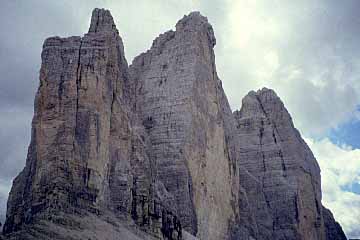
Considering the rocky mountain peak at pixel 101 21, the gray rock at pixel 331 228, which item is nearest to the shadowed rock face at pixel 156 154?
the rocky mountain peak at pixel 101 21

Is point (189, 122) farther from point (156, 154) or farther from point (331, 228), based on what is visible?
point (331, 228)

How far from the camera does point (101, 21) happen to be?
7231 centimetres

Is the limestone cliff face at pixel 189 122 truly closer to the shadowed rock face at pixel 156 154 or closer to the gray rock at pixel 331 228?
the shadowed rock face at pixel 156 154

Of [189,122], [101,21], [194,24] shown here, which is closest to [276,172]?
[194,24]

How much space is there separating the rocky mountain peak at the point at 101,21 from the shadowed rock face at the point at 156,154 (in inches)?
5.1

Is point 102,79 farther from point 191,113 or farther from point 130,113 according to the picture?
point 191,113

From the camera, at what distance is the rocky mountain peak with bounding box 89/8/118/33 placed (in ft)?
235

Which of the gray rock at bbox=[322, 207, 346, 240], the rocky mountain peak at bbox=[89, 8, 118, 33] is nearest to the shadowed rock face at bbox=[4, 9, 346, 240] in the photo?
the rocky mountain peak at bbox=[89, 8, 118, 33]

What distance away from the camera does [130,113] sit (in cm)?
7081

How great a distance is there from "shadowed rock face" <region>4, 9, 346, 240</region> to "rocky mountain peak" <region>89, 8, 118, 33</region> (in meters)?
0.13

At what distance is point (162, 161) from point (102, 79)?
16144mm

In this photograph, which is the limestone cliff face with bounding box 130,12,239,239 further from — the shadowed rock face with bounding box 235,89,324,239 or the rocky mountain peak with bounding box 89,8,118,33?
the shadowed rock face with bounding box 235,89,324,239

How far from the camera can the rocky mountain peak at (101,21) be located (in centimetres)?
7156

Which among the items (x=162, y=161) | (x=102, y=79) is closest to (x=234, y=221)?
(x=162, y=161)
